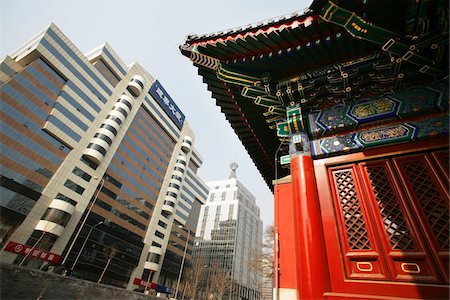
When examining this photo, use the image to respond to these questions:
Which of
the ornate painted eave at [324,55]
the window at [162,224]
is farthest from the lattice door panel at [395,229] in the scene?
the window at [162,224]

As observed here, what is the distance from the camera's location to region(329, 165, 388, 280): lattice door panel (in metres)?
3.34

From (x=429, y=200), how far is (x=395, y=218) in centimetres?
54

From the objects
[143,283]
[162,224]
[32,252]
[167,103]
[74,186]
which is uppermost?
[167,103]

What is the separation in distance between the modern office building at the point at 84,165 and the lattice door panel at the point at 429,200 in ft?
113

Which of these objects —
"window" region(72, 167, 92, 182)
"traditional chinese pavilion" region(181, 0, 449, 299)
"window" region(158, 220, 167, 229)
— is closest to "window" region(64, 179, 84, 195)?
"window" region(72, 167, 92, 182)

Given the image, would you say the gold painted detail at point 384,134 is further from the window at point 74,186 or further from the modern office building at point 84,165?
the window at point 74,186

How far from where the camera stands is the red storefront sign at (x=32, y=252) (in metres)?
25.6

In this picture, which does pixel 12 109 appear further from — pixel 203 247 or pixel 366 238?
pixel 203 247

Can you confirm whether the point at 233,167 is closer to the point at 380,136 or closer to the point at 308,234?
the point at 380,136

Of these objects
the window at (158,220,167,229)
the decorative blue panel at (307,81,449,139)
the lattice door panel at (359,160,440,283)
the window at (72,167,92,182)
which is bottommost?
the lattice door panel at (359,160,440,283)

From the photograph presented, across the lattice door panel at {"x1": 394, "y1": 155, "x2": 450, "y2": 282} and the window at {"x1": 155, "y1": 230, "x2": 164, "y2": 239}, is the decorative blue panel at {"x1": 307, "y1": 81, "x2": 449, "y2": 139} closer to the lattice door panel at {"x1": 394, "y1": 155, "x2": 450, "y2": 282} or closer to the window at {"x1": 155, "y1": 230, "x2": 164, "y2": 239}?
the lattice door panel at {"x1": 394, "y1": 155, "x2": 450, "y2": 282}

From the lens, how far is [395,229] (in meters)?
3.51

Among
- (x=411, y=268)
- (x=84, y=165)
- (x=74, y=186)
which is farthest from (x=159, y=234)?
(x=411, y=268)

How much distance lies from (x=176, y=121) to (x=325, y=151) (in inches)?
2125
